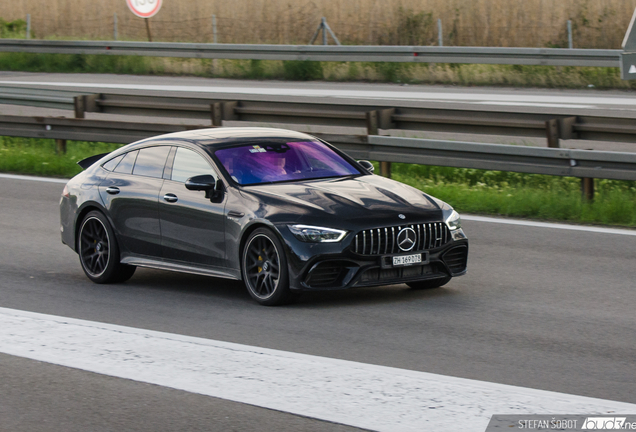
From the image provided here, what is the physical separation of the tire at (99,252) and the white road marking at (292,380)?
5.92ft

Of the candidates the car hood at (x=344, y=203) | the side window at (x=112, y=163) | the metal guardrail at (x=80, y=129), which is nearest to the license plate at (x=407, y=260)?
the car hood at (x=344, y=203)

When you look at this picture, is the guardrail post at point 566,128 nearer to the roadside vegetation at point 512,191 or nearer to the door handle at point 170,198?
the roadside vegetation at point 512,191

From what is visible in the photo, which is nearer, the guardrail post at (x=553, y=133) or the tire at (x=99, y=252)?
the tire at (x=99, y=252)

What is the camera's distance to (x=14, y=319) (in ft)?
26.5

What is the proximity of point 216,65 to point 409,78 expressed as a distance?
6.22 metres

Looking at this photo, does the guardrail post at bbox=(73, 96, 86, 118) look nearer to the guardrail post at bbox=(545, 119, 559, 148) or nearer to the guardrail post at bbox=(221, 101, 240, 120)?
the guardrail post at bbox=(221, 101, 240, 120)

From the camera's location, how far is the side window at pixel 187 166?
905cm

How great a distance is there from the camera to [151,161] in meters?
9.57

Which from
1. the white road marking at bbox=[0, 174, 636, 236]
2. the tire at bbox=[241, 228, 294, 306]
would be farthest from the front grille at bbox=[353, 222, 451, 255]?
the white road marking at bbox=[0, 174, 636, 236]

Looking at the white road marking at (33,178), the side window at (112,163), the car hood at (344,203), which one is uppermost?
the side window at (112,163)

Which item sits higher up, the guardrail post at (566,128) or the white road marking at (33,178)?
the guardrail post at (566,128)

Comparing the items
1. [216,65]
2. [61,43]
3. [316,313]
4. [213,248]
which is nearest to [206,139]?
[213,248]

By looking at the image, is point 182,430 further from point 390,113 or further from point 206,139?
point 390,113

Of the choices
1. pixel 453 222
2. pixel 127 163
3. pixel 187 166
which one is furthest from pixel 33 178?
pixel 453 222
